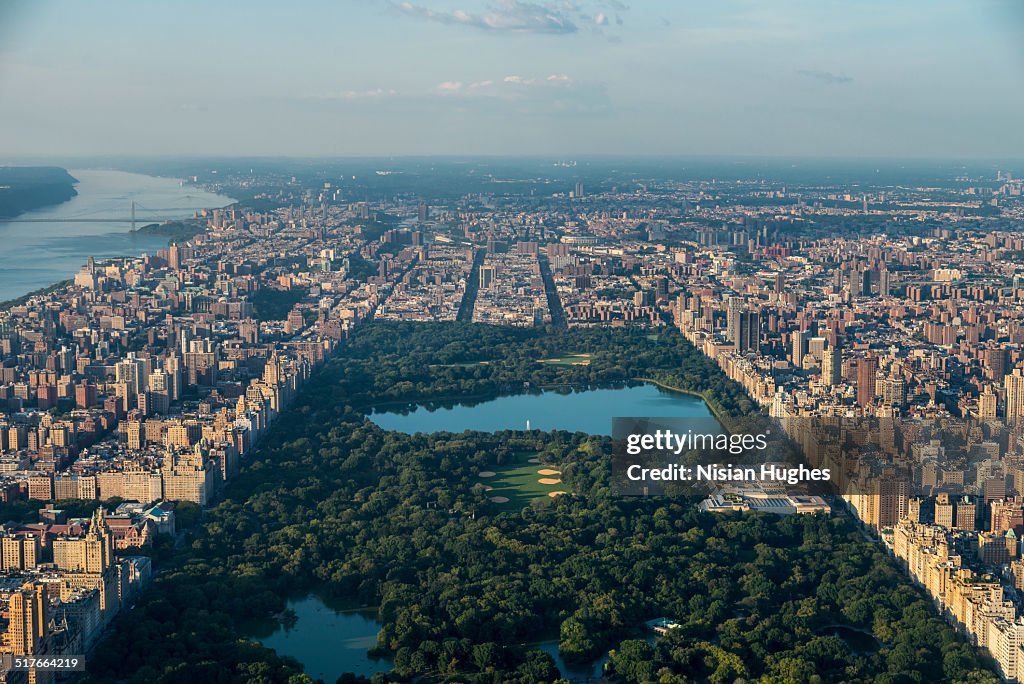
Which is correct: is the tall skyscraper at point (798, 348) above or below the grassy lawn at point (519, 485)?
above

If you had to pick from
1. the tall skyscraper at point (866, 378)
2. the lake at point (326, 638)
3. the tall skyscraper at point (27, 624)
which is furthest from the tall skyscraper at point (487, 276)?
the tall skyscraper at point (27, 624)

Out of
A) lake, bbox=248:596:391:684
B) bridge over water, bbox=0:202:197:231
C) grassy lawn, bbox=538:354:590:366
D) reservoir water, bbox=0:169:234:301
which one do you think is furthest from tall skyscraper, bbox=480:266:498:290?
lake, bbox=248:596:391:684

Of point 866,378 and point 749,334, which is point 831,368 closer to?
point 866,378

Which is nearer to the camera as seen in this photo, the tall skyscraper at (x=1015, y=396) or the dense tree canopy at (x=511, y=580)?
the dense tree canopy at (x=511, y=580)

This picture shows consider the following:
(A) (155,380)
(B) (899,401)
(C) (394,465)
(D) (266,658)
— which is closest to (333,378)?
(A) (155,380)

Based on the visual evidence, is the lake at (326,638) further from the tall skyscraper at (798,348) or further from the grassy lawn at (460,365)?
the tall skyscraper at (798,348)

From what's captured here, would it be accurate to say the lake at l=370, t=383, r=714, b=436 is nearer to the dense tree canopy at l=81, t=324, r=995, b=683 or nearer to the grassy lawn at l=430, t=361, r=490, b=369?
the dense tree canopy at l=81, t=324, r=995, b=683
